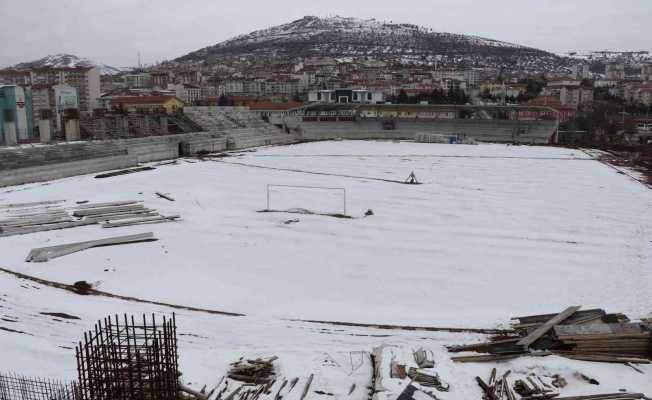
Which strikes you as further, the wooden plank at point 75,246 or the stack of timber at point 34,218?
the stack of timber at point 34,218

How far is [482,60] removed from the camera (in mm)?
151000

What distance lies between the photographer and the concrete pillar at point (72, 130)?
30125 mm

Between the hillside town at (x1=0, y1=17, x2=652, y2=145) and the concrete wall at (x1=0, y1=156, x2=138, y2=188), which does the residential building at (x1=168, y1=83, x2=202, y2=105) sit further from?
the concrete wall at (x1=0, y1=156, x2=138, y2=188)

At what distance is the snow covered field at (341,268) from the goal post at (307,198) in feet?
0.43

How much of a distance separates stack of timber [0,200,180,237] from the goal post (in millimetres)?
3712

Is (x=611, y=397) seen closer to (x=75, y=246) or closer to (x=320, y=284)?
(x=320, y=284)

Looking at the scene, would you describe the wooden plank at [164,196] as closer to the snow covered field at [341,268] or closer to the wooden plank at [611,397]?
the snow covered field at [341,268]

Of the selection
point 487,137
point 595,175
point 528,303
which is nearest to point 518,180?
point 595,175

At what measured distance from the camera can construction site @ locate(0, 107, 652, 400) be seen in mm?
6770

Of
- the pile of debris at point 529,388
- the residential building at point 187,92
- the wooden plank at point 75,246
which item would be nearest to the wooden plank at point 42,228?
the wooden plank at point 75,246

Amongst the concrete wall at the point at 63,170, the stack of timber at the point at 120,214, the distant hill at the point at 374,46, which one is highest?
the distant hill at the point at 374,46

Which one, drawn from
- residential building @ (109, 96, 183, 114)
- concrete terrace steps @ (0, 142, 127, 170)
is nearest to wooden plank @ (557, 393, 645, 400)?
concrete terrace steps @ (0, 142, 127, 170)

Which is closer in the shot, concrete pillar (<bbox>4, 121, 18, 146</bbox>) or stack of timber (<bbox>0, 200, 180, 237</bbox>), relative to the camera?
stack of timber (<bbox>0, 200, 180, 237</bbox>)

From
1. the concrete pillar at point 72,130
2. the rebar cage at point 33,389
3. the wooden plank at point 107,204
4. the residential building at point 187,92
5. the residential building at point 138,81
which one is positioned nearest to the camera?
the rebar cage at point 33,389
